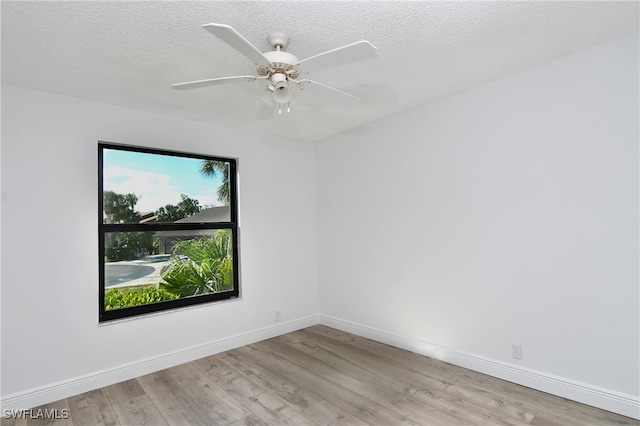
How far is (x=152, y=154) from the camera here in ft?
11.2

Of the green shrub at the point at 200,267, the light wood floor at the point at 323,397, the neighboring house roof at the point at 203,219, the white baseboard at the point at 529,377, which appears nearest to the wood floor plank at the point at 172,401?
the light wood floor at the point at 323,397

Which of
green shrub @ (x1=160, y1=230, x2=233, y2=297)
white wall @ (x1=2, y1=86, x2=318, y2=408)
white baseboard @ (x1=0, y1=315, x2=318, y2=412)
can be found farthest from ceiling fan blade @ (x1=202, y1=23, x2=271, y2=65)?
white baseboard @ (x1=0, y1=315, x2=318, y2=412)

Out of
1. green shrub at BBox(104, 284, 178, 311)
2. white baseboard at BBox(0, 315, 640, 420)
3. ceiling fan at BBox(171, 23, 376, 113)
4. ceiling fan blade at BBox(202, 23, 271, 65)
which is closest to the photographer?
ceiling fan blade at BBox(202, 23, 271, 65)

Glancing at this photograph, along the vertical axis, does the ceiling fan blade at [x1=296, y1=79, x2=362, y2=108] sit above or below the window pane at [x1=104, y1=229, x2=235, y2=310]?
above

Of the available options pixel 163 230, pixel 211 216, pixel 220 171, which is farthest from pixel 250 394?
pixel 220 171

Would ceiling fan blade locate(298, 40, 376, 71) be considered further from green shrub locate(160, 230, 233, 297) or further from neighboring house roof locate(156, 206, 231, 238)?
green shrub locate(160, 230, 233, 297)

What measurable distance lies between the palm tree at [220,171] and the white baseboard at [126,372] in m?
1.56

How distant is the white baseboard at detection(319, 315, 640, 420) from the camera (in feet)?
7.34

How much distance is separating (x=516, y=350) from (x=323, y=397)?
1576 mm

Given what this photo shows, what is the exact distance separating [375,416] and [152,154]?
Answer: 10.1 feet

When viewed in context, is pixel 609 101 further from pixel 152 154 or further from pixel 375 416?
pixel 152 154

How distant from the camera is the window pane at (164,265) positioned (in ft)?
10.3

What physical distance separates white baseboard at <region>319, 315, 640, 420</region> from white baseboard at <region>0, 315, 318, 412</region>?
136cm
